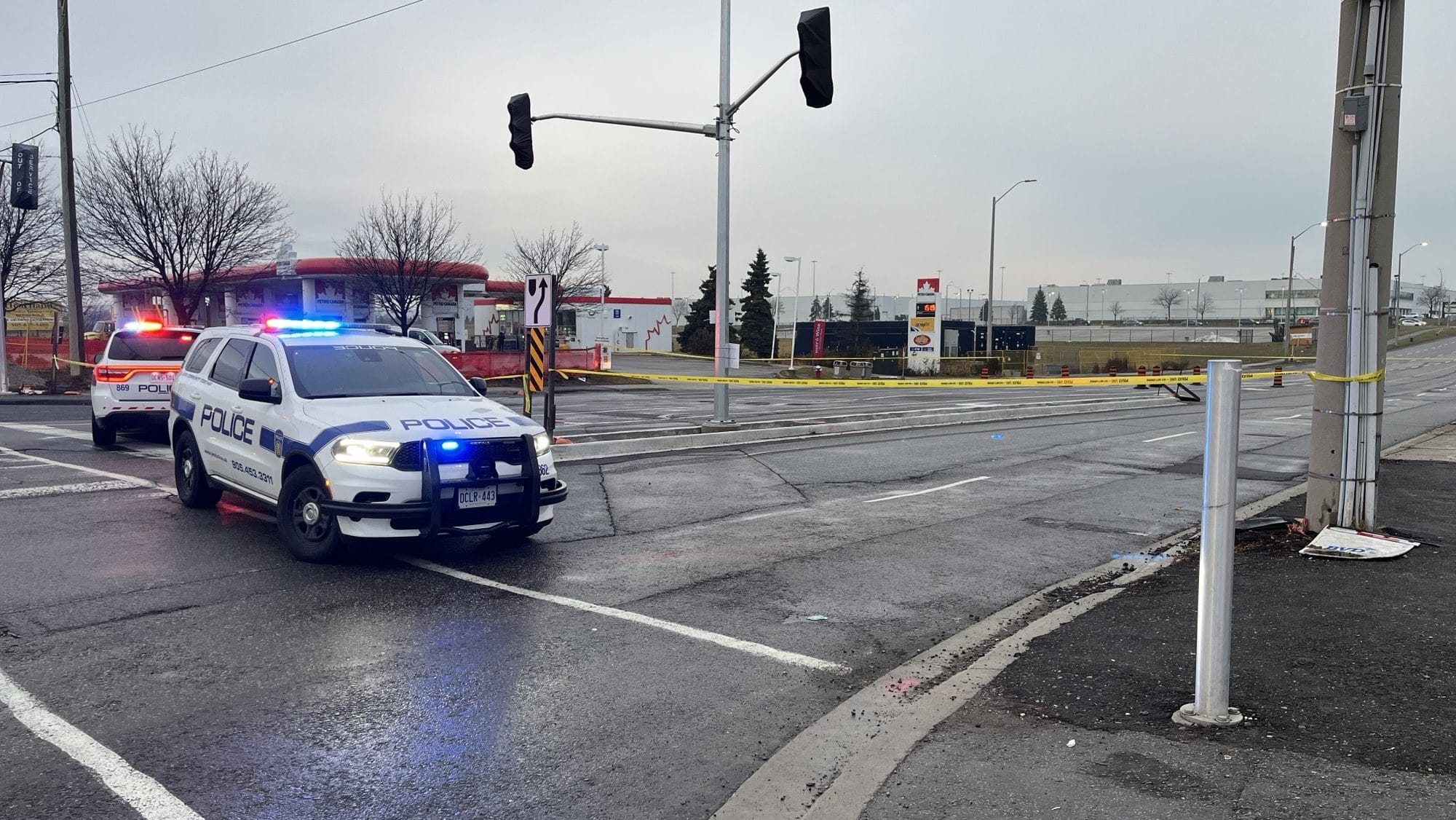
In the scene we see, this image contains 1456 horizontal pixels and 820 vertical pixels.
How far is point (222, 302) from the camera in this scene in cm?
6550

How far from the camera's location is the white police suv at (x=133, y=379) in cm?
1481

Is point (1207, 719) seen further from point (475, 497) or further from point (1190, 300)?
point (1190, 300)

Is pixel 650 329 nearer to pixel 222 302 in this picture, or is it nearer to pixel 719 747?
pixel 222 302

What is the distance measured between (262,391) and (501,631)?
3.49 metres

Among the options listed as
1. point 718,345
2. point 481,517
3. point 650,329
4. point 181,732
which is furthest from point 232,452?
Answer: point 650,329

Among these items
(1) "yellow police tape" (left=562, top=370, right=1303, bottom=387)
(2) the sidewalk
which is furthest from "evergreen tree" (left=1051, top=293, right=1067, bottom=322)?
(2) the sidewalk

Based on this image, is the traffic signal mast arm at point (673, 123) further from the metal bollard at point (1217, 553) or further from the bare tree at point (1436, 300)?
the bare tree at point (1436, 300)

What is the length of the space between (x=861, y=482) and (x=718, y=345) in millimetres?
6496

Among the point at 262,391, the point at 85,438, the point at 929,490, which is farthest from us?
the point at 85,438

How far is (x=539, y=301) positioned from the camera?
16203 millimetres

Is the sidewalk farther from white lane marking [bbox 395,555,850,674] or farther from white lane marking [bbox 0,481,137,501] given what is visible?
white lane marking [bbox 0,481,137,501]

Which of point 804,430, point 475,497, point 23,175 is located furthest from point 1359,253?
point 23,175

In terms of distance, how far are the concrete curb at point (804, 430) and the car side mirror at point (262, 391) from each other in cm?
658

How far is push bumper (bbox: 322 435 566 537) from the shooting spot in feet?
24.8
